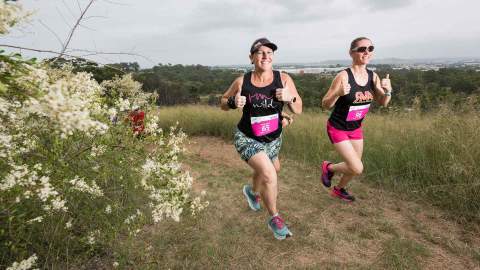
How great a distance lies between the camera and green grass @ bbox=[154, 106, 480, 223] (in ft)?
14.2

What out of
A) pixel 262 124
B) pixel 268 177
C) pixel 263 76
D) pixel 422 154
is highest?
pixel 263 76

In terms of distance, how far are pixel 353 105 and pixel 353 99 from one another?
8cm

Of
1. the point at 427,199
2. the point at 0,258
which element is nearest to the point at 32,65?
the point at 0,258

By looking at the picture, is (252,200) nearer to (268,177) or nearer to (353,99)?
(268,177)

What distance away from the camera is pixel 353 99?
4242mm

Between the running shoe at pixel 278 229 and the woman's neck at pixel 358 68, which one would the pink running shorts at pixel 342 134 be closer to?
the woman's neck at pixel 358 68

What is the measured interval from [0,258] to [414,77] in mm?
8267

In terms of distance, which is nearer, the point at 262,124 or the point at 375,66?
the point at 262,124

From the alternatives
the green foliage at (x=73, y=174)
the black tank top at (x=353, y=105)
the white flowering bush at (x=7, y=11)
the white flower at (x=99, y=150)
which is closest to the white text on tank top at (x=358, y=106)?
the black tank top at (x=353, y=105)

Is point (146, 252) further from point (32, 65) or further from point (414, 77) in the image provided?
point (414, 77)

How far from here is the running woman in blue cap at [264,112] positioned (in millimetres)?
3641

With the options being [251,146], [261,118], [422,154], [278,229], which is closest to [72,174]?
[251,146]

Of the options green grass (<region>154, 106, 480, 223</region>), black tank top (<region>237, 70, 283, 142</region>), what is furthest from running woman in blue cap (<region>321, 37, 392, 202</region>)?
green grass (<region>154, 106, 480, 223</region>)

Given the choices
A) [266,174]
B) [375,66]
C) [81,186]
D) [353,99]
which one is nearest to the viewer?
[81,186]
